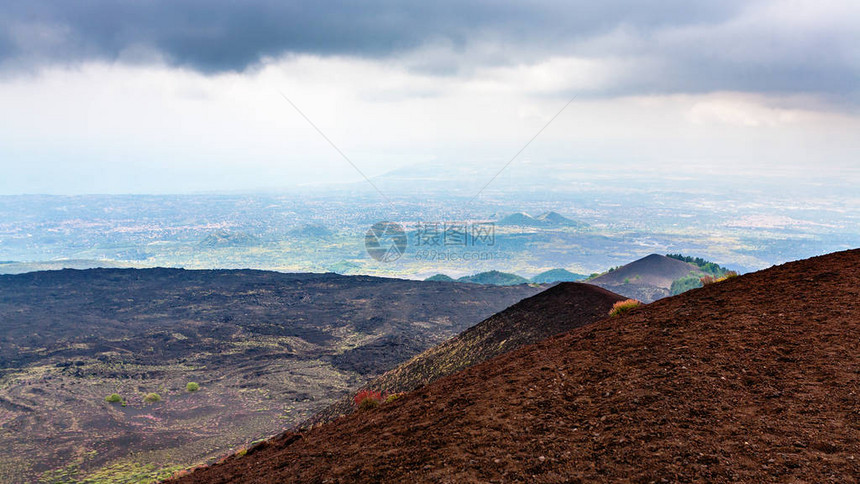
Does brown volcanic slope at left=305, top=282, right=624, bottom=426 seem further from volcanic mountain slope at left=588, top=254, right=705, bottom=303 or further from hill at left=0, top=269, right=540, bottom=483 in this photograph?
volcanic mountain slope at left=588, top=254, right=705, bottom=303

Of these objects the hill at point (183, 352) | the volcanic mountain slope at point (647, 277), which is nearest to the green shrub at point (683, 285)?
the volcanic mountain slope at point (647, 277)

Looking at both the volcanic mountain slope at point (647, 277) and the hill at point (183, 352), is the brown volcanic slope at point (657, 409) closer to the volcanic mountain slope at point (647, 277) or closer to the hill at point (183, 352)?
Result: the hill at point (183, 352)

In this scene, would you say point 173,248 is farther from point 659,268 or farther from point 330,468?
point 330,468

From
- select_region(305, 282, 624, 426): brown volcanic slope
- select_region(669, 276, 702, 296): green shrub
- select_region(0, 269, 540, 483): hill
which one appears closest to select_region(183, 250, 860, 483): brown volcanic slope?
select_region(305, 282, 624, 426): brown volcanic slope

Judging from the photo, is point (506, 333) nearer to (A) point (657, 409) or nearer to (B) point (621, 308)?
(B) point (621, 308)

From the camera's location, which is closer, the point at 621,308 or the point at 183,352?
the point at 621,308

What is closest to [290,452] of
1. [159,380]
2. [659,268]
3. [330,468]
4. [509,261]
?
[330,468]

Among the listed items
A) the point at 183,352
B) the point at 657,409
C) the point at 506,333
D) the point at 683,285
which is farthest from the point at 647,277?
the point at 657,409
